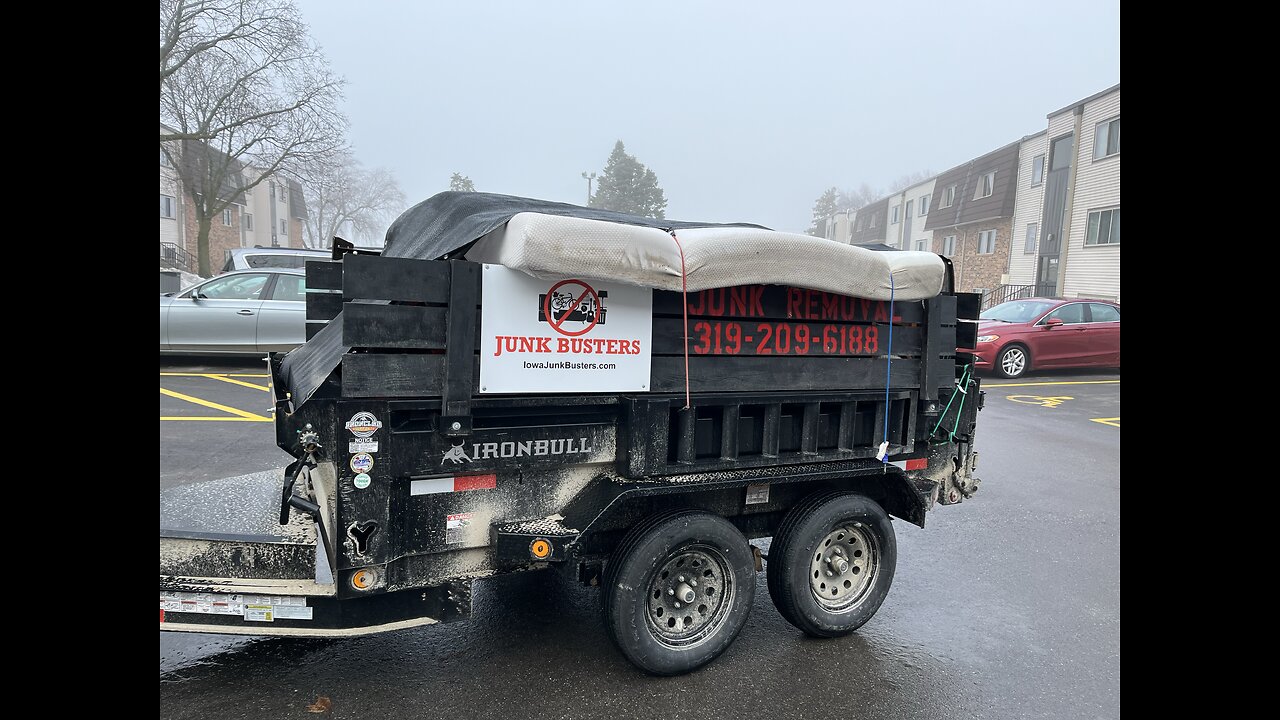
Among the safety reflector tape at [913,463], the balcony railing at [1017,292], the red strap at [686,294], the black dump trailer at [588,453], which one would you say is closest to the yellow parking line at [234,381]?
the black dump trailer at [588,453]

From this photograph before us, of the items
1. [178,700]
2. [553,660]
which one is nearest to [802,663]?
[553,660]

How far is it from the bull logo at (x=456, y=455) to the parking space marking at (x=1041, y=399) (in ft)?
36.1

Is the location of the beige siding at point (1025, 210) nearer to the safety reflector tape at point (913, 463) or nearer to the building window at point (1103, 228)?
the building window at point (1103, 228)

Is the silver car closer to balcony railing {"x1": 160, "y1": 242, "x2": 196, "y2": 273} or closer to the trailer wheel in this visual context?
the trailer wheel

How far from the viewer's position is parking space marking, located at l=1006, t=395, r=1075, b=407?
37.9 ft

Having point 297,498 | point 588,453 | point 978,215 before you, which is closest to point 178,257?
point 978,215

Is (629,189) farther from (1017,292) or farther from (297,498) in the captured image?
(297,498)

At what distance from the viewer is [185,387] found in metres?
10.1

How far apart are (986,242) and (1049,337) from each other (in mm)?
21976

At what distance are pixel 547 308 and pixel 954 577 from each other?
3.64m

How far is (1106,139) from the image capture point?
24812mm

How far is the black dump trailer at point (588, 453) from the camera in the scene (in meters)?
2.86

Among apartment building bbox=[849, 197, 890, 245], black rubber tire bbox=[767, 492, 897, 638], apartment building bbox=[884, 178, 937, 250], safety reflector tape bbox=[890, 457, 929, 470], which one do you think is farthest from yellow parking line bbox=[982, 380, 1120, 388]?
apartment building bbox=[849, 197, 890, 245]
